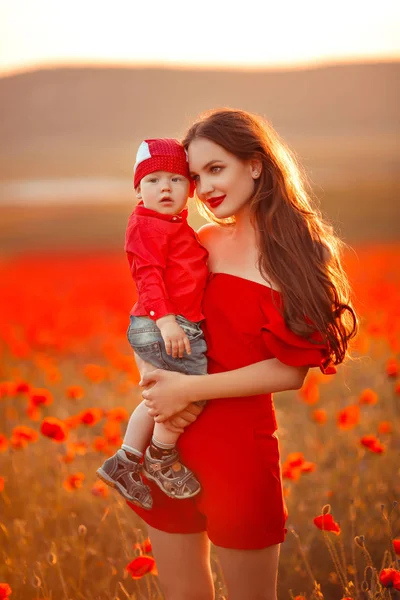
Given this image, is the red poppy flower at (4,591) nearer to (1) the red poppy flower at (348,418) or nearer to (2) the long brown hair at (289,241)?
(2) the long brown hair at (289,241)

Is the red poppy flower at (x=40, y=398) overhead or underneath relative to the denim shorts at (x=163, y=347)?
underneath

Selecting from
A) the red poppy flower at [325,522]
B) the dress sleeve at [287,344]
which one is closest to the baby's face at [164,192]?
the dress sleeve at [287,344]

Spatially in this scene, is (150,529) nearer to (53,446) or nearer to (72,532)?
(72,532)

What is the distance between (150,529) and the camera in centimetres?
249

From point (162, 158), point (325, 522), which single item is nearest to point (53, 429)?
point (325, 522)

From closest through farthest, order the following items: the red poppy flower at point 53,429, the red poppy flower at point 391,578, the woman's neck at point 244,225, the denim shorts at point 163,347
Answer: the red poppy flower at point 391,578 → the denim shorts at point 163,347 → the woman's neck at point 244,225 → the red poppy flower at point 53,429

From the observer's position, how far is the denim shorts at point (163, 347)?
7.64 feet

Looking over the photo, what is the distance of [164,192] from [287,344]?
609 millimetres

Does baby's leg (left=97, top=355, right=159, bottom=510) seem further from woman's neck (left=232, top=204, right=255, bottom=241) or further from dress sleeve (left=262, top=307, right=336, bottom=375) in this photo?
woman's neck (left=232, top=204, right=255, bottom=241)

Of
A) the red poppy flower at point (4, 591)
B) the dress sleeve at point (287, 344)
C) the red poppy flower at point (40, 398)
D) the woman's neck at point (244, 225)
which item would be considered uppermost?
the woman's neck at point (244, 225)

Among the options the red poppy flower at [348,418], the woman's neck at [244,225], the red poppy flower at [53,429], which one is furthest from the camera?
the red poppy flower at [348,418]

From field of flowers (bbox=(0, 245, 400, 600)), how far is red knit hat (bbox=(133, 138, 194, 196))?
0.81 meters

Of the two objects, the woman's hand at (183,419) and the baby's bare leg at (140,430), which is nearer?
the woman's hand at (183,419)

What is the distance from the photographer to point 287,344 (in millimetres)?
2268
